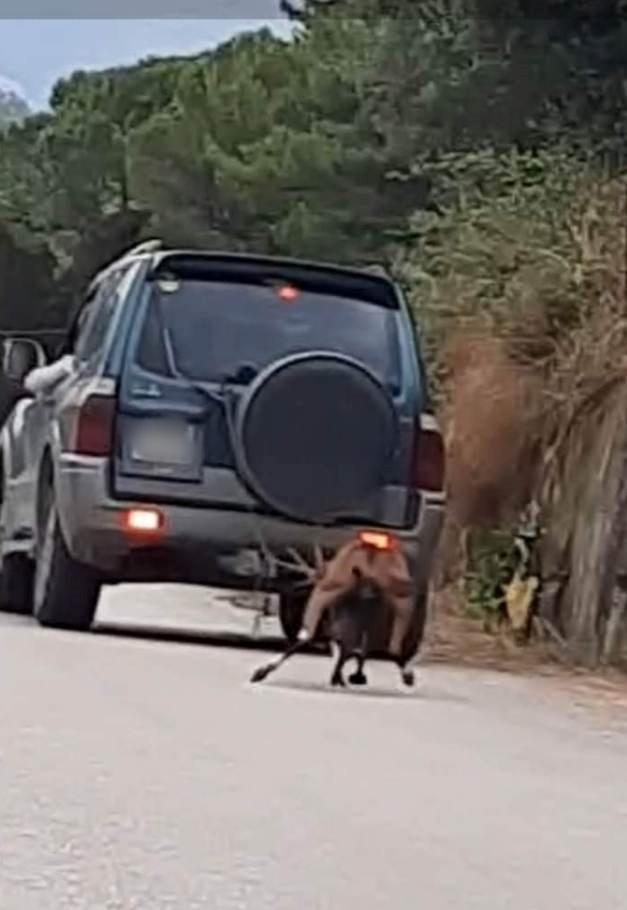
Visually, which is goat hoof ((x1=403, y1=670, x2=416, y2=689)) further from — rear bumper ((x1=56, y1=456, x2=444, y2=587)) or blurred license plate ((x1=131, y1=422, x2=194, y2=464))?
blurred license plate ((x1=131, y1=422, x2=194, y2=464))

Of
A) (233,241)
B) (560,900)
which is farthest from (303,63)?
(560,900)

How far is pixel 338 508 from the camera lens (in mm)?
14789

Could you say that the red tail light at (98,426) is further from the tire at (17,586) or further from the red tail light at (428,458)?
the tire at (17,586)

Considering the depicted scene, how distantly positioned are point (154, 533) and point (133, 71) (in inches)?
1124

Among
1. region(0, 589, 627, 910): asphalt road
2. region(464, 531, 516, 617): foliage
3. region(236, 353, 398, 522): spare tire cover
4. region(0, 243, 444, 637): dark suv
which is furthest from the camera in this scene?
region(464, 531, 516, 617): foliage

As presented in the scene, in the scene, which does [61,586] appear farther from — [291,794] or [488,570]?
[291,794]

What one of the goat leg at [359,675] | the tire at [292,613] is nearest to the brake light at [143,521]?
the tire at [292,613]

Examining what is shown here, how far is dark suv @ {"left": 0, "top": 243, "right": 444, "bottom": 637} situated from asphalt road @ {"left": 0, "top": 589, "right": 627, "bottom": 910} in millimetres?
1364

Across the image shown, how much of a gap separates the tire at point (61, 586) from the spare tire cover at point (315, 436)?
3.80 feet

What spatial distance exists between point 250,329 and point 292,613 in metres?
1.64

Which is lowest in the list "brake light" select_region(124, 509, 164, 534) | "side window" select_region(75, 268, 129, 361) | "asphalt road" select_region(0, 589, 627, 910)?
"asphalt road" select_region(0, 589, 627, 910)

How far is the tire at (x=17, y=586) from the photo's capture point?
56.6ft

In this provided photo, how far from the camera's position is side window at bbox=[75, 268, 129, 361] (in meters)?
15.4

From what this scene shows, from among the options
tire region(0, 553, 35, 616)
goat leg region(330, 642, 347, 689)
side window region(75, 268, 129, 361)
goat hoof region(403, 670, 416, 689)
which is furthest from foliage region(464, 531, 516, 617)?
goat leg region(330, 642, 347, 689)
